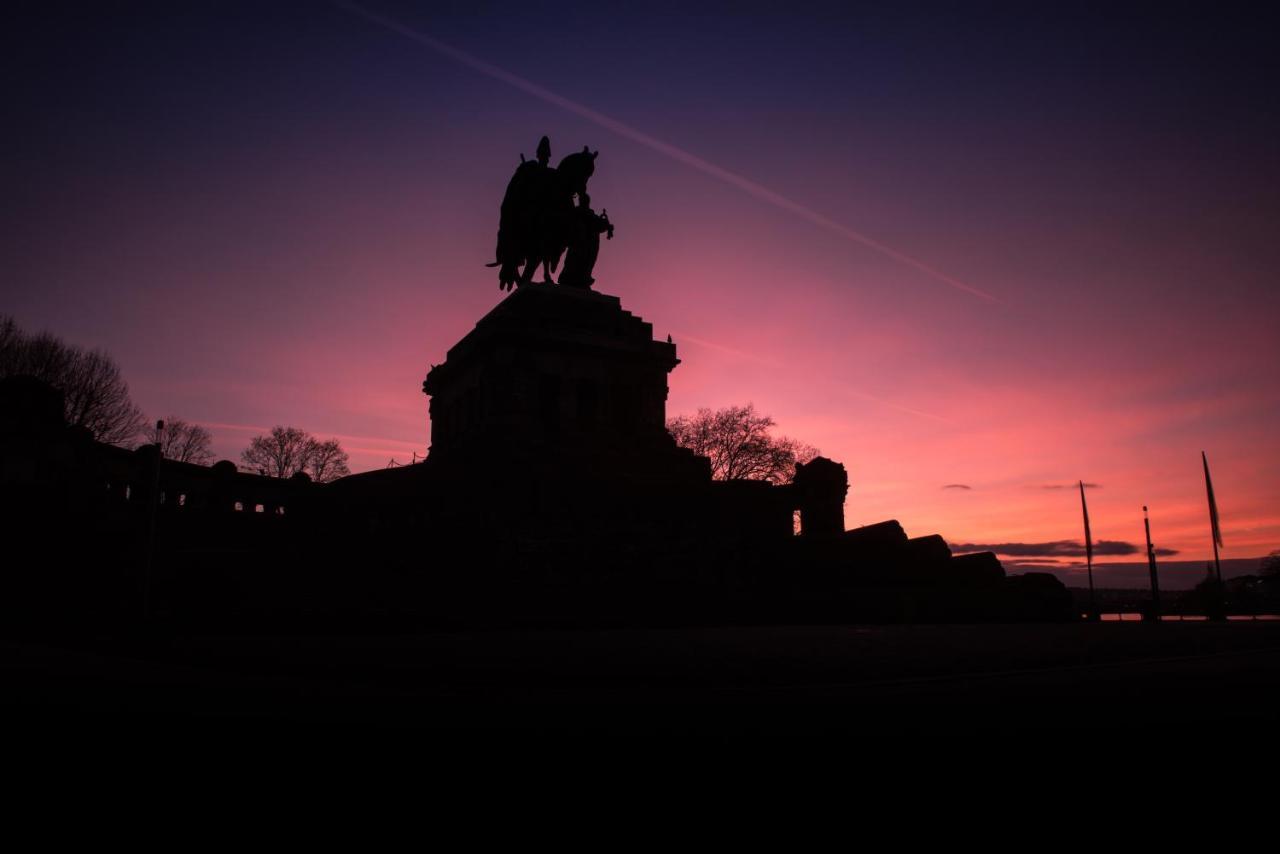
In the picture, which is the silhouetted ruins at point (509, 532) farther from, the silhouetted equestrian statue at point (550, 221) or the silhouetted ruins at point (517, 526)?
the silhouetted equestrian statue at point (550, 221)

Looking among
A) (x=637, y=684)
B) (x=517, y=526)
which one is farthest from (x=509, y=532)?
(x=637, y=684)

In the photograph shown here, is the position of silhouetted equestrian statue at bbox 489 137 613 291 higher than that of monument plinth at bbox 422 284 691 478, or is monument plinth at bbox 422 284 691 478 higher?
silhouetted equestrian statue at bbox 489 137 613 291

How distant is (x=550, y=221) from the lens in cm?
3428

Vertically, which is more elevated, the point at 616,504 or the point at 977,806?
the point at 616,504

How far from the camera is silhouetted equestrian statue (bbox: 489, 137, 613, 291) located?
113ft

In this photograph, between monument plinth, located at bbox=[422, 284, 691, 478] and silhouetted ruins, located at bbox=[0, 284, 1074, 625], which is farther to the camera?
monument plinth, located at bbox=[422, 284, 691, 478]

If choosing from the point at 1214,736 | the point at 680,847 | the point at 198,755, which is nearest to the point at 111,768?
the point at 198,755

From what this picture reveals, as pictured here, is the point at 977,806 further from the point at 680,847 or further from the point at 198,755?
the point at 198,755

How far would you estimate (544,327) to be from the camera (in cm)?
3128

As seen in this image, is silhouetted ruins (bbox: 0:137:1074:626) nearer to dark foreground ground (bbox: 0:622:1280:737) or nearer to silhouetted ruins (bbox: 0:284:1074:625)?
silhouetted ruins (bbox: 0:284:1074:625)

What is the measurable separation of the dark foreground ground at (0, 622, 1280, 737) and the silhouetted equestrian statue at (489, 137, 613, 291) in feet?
76.6

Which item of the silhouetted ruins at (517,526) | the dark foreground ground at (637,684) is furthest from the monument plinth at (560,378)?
the dark foreground ground at (637,684)

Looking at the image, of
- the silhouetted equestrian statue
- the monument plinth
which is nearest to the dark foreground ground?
the monument plinth

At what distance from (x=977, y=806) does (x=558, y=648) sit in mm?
9446
